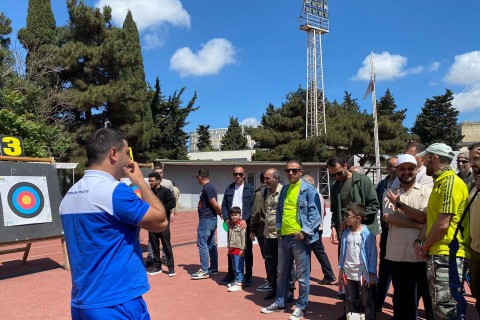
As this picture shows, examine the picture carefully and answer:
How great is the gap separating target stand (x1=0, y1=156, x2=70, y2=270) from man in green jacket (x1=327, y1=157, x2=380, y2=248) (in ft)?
18.8

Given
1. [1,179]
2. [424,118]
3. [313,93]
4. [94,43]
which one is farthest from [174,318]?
[424,118]

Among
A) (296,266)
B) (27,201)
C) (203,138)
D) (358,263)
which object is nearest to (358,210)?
(358,263)

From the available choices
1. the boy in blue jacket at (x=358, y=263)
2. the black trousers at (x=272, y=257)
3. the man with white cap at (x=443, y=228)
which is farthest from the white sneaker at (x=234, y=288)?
the man with white cap at (x=443, y=228)

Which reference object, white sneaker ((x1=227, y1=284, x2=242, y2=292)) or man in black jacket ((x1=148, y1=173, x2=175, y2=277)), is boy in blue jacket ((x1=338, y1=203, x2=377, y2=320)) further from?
man in black jacket ((x1=148, y1=173, x2=175, y2=277))

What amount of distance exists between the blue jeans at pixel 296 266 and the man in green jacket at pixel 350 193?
62 centimetres

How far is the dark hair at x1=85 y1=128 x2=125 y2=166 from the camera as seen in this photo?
240cm

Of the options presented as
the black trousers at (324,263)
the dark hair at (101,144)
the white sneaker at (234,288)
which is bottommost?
the white sneaker at (234,288)

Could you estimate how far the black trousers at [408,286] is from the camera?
160 inches

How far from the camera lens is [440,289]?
11.0 feet

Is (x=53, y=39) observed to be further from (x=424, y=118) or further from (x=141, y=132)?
(x=424, y=118)

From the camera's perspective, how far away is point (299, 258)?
16.5 ft

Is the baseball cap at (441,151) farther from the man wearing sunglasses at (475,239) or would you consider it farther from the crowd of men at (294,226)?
the man wearing sunglasses at (475,239)

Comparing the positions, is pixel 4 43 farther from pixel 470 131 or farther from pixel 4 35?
pixel 470 131

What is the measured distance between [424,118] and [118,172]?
51.2 meters
